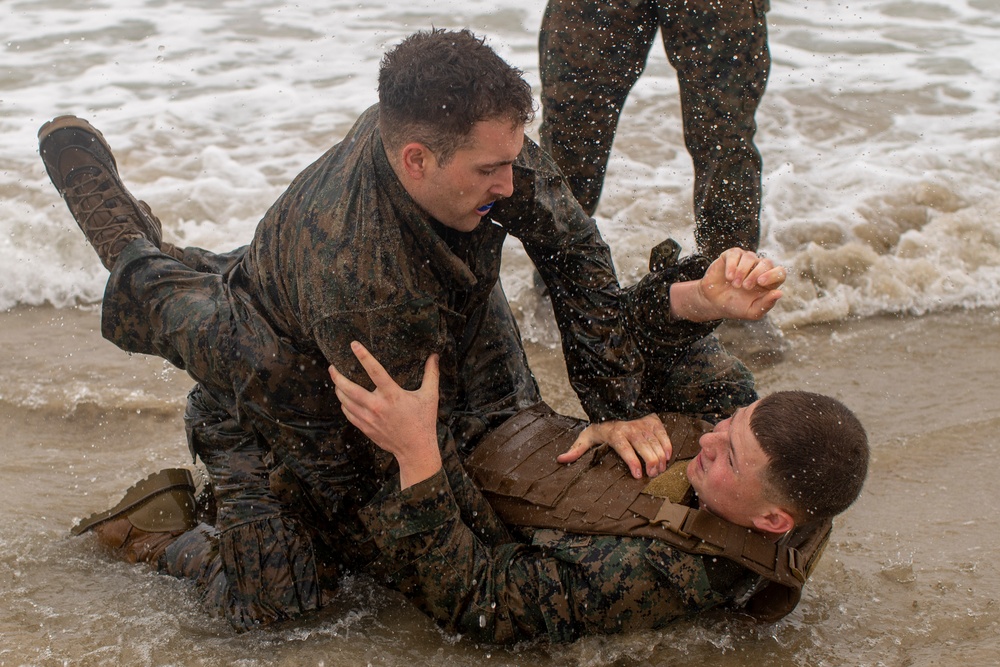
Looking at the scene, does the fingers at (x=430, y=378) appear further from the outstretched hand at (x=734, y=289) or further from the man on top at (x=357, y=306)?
the outstretched hand at (x=734, y=289)

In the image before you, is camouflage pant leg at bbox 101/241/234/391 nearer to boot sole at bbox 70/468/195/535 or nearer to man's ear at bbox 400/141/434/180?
boot sole at bbox 70/468/195/535

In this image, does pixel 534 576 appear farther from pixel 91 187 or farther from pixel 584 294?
pixel 91 187

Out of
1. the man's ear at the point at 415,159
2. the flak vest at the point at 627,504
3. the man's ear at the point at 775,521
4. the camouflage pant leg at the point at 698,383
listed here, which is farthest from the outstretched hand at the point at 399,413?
the camouflage pant leg at the point at 698,383

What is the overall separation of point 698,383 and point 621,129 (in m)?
4.46

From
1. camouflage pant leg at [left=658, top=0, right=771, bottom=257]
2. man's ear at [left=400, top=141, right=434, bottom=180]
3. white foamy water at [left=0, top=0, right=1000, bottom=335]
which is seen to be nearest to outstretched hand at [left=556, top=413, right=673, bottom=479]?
man's ear at [left=400, top=141, right=434, bottom=180]

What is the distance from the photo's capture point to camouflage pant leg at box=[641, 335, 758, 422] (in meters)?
3.44

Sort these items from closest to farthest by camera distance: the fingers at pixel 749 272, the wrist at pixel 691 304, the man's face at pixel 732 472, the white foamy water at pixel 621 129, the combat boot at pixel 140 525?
the man's face at pixel 732 472 → the fingers at pixel 749 272 → the wrist at pixel 691 304 → the combat boot at pixel 140 525 → the white foamy water at pixel 621 129

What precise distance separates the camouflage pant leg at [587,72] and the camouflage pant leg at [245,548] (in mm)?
2079

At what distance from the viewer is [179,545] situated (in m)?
3.35

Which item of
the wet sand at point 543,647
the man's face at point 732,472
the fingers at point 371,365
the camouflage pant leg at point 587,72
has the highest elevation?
the camouflage pant leg at point 587,72

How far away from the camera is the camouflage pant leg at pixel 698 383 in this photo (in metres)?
3.44

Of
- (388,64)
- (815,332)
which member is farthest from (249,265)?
(815,332)

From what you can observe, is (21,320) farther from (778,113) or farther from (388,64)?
(778,113)

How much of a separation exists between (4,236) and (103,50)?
3.55m
